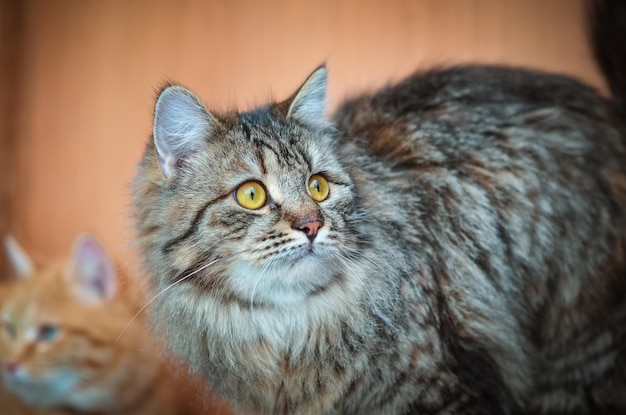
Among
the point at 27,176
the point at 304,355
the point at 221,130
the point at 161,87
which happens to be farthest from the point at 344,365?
the point at 27,176

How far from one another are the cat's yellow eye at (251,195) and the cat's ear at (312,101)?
227mm

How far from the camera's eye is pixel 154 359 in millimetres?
1958

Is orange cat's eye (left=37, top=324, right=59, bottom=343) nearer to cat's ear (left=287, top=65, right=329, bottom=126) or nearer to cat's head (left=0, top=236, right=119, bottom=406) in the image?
cat's head (left=0, top=236, right=119, bottom=406)

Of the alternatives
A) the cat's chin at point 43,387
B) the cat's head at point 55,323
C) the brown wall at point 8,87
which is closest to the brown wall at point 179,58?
the brown wall at point 8,87

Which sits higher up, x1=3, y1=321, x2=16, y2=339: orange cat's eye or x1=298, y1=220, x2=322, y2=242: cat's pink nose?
x1=298, y1=220, x2=322, y2=242: cat's pink nose

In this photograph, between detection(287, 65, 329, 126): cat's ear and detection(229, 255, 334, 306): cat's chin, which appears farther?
detection(287, 65, 329, 126): cat's ear

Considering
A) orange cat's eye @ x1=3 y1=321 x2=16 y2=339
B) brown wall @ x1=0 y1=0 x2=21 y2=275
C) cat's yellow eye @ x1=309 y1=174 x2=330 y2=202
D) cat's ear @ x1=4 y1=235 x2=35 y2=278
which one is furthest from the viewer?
brown wall @ x1=0 y1=0 x2=21 y2=275

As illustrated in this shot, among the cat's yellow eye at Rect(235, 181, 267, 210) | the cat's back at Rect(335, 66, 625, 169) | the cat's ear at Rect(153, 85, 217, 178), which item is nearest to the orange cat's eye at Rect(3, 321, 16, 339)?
the cat's ear at Rect(153, 85, 217, 178)

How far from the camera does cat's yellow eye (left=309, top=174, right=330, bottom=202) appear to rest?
1302 millimetres

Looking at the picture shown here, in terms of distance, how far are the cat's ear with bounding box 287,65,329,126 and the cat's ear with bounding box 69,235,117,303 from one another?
86cm

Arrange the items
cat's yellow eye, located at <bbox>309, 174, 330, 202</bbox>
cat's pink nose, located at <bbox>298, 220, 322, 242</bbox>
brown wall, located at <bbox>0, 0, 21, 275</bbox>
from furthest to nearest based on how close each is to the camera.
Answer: brown wall, located at <bbox>0, 0, 21, 275</bbox>
cat's yellow eye, located at <bbox>309, 174, 330, 202</bbox>
cat's pink nose, located at <bbox>298, 220, 322, 242</bbox>

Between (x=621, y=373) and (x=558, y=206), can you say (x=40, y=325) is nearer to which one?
(x=558, y=206)

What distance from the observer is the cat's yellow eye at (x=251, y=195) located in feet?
4.05

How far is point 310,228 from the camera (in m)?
1.18
